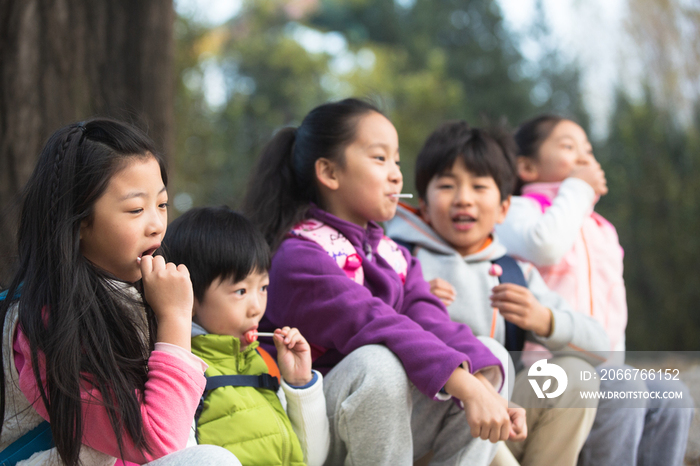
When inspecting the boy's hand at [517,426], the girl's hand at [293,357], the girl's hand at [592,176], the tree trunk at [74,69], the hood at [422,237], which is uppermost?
the tree trunk at [74,69]

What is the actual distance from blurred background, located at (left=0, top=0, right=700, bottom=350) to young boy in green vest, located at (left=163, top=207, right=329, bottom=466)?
370 millimetres

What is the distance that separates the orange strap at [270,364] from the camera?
1777 millimetres

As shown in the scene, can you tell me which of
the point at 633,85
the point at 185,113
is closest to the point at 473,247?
the point at 185,113

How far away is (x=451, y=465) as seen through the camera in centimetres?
181

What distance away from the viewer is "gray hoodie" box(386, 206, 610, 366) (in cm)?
220

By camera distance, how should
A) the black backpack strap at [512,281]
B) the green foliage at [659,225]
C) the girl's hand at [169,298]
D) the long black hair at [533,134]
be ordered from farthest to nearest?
the green foliage at [659,225] → the long black hair at [533,134] → the black backpack strap at [512,281] → the girl's hand at [169,298]

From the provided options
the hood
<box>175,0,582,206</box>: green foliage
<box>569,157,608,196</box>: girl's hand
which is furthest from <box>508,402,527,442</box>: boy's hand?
<box>175,0,582,206</box>: green foliage

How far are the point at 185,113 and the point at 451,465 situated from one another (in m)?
5.44

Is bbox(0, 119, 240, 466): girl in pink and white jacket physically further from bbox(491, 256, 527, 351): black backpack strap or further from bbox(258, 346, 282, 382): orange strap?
bbox(491, 256, 527, 351): black backpack strap

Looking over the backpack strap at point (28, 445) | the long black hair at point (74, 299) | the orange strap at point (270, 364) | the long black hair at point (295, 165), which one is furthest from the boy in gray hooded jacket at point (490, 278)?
Result: the backpack strap at point (28, 445)

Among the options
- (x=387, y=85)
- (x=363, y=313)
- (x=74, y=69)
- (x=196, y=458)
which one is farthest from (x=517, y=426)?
(x=387, y=85)

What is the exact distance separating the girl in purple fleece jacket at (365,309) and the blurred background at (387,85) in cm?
46

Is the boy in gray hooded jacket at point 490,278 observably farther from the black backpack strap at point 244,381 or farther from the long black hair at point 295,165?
the black backpack strap at point 244,381

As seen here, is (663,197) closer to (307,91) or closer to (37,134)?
(37,134)
